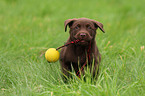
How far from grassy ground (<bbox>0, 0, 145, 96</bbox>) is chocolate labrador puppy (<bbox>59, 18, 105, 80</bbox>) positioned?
0.20 meters

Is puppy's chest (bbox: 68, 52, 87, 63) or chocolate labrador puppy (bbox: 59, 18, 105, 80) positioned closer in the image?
chocolate labrador puppy (bbox: 59, 18, 105, 80)

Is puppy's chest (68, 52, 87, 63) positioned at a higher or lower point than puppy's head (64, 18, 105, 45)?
lower

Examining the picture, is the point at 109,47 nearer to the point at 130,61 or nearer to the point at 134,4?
the point at 130,61

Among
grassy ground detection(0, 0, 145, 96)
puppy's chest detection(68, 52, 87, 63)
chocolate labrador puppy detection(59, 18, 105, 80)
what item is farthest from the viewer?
puppy's chest detection(68, 52, 87, 63)

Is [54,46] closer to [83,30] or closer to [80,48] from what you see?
[80,48]

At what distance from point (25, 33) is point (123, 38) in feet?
8.00

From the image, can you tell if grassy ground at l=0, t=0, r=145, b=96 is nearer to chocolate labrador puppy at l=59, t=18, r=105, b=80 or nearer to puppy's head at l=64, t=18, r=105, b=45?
chocolate labrador puppy at l=59, t=18, r=105, b=80

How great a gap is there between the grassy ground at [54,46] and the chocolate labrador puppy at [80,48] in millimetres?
204

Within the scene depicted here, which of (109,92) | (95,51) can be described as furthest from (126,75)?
(109,92)

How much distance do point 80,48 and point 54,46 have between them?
1443 millimetres

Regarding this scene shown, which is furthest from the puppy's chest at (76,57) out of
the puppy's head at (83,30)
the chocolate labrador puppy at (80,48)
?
the puppy's head at (83,30)

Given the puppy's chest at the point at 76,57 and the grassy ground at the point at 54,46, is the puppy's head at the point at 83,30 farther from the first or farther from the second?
the grassy ground at the point at 54,46

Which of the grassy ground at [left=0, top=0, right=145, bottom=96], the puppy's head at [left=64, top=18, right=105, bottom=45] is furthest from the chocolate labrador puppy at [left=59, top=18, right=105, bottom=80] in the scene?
the grassy ground at [left=0, top=0, right=145, bottom=96]

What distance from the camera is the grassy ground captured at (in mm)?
3312
